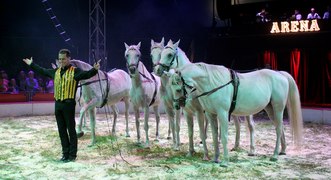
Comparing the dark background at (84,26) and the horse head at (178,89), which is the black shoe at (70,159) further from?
the dark background at (84,26)

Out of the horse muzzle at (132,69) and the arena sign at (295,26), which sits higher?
the arena sign at (295,26)

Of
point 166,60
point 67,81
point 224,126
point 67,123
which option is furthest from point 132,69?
point 224,126

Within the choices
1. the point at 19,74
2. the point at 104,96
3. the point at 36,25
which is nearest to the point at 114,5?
the point at 36,25

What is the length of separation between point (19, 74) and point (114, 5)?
509cm

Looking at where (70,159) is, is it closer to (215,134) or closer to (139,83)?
(139,83)

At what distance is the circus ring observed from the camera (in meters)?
5.50

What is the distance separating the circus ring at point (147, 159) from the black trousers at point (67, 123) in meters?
0.25

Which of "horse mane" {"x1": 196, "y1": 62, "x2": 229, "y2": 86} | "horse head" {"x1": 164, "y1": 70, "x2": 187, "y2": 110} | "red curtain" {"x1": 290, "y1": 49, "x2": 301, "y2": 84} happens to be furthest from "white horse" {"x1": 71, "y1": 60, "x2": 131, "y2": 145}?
"red curtain" {"x1": 290, "y1": 49, "x2": 301, "y2": 84}

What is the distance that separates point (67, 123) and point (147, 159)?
1.51 meters

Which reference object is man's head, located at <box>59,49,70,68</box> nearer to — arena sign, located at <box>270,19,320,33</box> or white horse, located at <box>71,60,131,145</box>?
white horse, located at <box>71,60,131,145</box>

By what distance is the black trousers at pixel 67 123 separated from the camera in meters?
6.10

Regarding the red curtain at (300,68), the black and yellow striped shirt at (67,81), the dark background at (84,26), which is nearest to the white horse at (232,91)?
the black and yellow striped shirt at (67,81)

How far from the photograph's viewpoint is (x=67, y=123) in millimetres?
6160

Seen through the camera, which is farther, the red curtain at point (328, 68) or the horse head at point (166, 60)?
the red curtain at point (328, 68)
